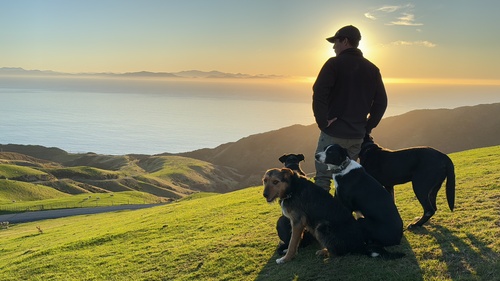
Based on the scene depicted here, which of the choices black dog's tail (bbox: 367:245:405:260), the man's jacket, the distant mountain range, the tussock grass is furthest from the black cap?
the tussock grass

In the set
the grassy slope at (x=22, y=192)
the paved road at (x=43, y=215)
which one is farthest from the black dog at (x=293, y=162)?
the grassy slope at (x=22, y=192)

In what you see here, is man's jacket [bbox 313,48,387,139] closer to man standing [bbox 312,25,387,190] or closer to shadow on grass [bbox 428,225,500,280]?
man standing [bbox 312,25,387,190]

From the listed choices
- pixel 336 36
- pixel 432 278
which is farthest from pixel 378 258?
pixel 336 36

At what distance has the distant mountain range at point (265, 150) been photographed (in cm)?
9312

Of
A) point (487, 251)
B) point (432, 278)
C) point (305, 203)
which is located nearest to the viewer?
point (432, 278)

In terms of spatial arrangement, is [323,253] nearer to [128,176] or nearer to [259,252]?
[259,252]

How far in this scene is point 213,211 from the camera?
18141 mm

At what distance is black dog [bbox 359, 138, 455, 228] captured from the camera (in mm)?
8086

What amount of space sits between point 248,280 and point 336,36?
18.4 ft

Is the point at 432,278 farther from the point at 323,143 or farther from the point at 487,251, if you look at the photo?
the point at 323,143

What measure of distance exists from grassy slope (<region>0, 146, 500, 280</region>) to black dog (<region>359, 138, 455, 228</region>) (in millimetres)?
733

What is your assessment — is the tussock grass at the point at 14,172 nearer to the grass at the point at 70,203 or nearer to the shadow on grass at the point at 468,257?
the grass at the point at 70,203

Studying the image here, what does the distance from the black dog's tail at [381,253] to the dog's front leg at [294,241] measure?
4.57 feet

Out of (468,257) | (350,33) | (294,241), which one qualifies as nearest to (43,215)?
(294,241)
